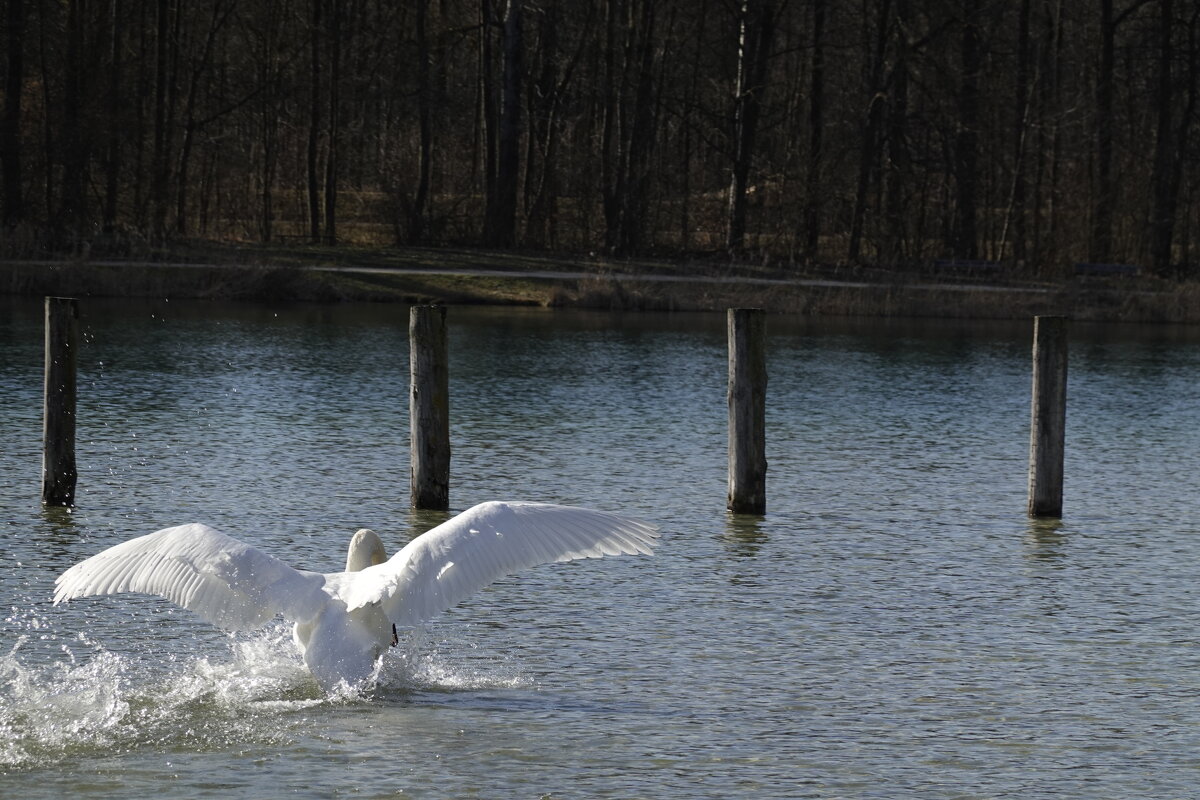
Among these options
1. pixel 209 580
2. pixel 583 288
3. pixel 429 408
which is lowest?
pixel 209 580

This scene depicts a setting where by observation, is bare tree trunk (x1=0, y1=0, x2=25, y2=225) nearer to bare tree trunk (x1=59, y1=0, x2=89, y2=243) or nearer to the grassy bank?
bare tree trunk (x1=59, y1=0, x2=89, y2=243)

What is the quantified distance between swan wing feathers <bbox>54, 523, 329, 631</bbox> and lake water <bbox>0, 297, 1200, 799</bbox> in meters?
0.53

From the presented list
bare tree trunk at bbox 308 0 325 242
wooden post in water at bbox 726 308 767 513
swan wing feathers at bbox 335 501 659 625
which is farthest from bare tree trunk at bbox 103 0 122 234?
swan wing feathers at bbox 335 501 659 625

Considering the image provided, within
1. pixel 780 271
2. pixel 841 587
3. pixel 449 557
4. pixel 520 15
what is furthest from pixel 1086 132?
pixel 449 557

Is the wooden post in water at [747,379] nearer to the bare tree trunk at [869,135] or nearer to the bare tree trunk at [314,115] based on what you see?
the bare tree trunk at [869,135]

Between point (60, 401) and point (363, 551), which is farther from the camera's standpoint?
point (60, 401)

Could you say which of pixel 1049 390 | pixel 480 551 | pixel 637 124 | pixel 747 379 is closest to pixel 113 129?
pixel 637 124

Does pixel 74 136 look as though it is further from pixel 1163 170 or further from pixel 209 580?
pixel 209 580

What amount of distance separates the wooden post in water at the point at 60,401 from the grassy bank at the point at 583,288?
22.1 meters

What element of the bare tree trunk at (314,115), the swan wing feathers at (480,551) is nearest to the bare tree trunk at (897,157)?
the bare tree trunk at (314,115)

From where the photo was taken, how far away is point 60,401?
13016 millimetres

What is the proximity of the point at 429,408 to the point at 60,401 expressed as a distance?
8.64 feet

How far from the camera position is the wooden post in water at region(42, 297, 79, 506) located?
1284 centimetres

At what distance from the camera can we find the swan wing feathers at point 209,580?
8281 millimetres
